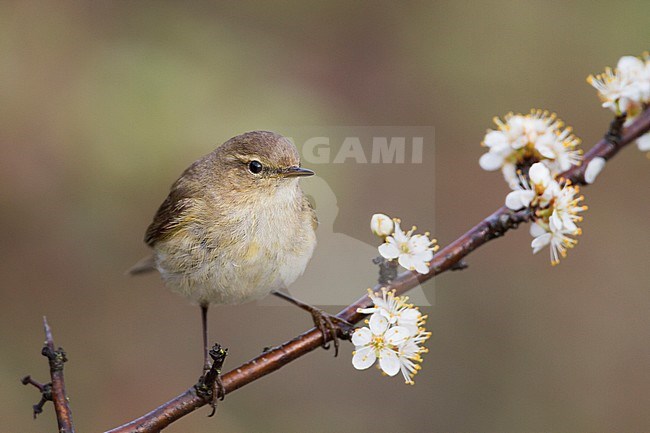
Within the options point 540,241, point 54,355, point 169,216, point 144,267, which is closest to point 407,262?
point 540,241

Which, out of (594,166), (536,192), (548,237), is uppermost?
(594,166)

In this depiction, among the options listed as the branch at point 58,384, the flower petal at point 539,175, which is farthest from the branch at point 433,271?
the branch at point 58,384

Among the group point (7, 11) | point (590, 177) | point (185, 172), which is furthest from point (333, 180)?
point (7, 11)

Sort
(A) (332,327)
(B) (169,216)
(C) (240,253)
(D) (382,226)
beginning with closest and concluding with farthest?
(D) (382,226)
(A) (332,327)
(C) (240,253)
(B) (169,216)

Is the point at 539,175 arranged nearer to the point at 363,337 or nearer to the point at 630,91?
the point at 630,91

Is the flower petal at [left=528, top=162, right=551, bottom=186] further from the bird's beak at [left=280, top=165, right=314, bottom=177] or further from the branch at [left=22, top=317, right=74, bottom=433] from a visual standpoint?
the branch at [left=22, top=317, right=74, bottom=433]

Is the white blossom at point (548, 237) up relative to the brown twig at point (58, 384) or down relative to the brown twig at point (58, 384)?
up

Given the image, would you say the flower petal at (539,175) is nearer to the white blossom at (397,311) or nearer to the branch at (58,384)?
the white blossom at (397,311)
